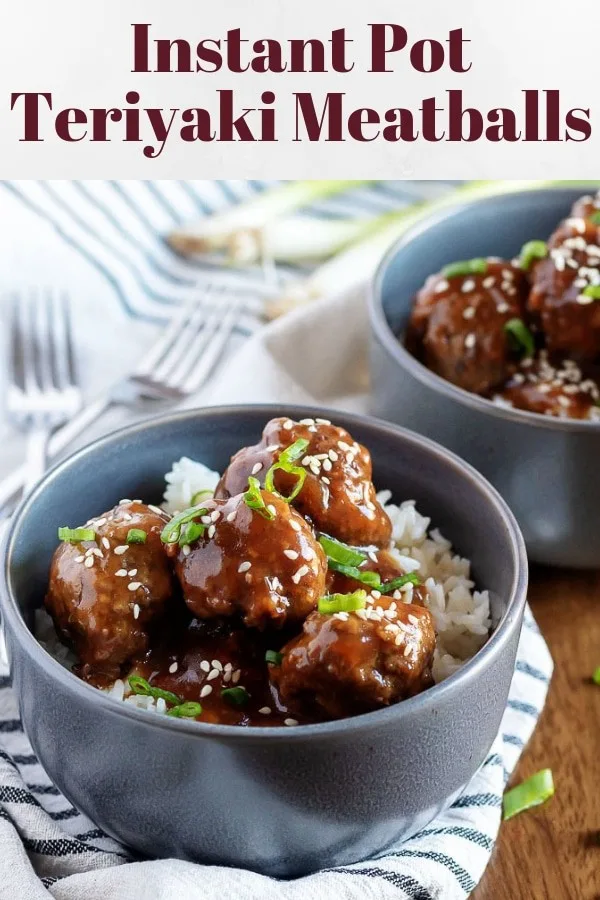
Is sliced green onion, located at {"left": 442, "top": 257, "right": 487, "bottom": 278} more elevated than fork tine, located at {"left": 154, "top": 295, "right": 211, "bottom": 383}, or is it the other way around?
sliced green onion, located at {"left": 442, "top": 257, "right": 487, "bottom": 278}

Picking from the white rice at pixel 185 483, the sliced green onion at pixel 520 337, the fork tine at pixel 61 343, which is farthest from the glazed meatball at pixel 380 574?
the fork tine at pixel 61 343

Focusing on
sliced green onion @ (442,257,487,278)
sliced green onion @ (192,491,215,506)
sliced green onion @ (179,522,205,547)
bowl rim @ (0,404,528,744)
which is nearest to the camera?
bowl rim @ (0,404,528,744)

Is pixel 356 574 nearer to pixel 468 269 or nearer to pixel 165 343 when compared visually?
pixel 468 269

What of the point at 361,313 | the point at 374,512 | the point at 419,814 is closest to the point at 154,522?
the point at 374,512

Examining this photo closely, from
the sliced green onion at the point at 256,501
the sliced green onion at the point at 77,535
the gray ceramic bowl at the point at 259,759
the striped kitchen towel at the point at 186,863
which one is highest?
the sliced green onion at the point at 256,501

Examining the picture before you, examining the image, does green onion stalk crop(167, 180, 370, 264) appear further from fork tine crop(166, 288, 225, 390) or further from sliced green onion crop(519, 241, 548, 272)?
sliced green onion crop(519, 241, 548, 272)

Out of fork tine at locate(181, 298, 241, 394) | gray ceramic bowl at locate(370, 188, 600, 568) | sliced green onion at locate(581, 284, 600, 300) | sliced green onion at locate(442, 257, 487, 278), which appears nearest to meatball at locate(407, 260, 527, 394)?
sliced green onion at locate(442, 257, 487, 278)

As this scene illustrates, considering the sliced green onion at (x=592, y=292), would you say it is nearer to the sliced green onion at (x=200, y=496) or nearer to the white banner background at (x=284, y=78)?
the white banner background at (x=284, y=78)
